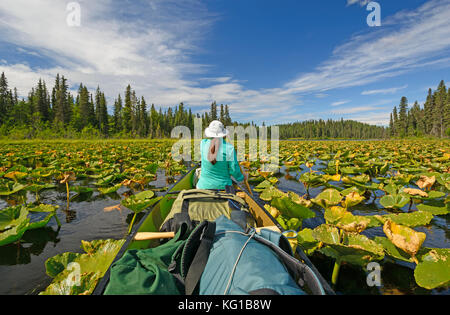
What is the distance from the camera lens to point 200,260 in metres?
1.14

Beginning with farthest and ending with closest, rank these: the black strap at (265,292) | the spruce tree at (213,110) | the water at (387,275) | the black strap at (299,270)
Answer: the spruce tree at (213,110)
the water at (387,275)
the black strap at (299,270)
the black strap at (265,292)

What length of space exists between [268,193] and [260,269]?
2.03m

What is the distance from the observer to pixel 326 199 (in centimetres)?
241

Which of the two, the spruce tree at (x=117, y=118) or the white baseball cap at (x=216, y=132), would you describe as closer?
the white baseball cap at (x=216, y=132)

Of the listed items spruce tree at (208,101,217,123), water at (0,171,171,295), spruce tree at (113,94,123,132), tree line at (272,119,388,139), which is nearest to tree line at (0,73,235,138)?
spruce tree at (113,94,123,132)

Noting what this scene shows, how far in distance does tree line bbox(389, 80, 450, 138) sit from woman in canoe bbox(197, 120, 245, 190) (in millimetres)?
44398

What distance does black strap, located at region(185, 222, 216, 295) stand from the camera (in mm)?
1069

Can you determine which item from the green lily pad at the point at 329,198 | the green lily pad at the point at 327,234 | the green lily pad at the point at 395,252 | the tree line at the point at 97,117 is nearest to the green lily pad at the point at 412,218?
the green lily pad at the point at 395,252

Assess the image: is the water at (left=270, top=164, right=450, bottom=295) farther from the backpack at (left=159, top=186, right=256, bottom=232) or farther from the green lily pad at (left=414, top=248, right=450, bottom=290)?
the backpack at (left=159, top=186, right=256, bottom=232)

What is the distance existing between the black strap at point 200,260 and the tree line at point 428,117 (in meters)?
45.7

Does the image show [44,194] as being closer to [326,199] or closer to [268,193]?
[268,193]

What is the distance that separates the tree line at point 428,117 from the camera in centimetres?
3656

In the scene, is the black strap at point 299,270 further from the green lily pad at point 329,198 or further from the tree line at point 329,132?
the tree line at point 329,132
